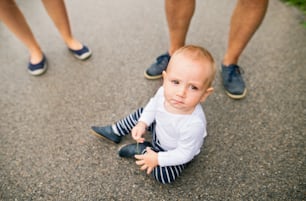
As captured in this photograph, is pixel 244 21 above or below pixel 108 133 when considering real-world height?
above

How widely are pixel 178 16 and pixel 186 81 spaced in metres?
0.54

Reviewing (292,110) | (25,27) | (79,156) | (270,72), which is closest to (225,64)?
(270,72)

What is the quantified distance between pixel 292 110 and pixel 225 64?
15.0 inches

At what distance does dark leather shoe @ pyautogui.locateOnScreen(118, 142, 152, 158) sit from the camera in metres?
1.03

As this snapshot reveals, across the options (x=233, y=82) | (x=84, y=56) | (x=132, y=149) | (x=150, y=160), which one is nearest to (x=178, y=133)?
(x=150, y=160)

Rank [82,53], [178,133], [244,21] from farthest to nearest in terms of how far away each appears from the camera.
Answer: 1. [82,53]
2. [244,21]
3. [178,133]

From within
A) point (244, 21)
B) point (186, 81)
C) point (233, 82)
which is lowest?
point (233, 82)

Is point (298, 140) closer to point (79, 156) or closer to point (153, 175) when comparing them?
point (153, 175)

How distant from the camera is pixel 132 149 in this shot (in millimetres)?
1034

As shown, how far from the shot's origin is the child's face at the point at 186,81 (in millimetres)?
Answer: 771

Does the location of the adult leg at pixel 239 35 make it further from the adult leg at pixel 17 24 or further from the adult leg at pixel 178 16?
the adult leg at pixel 17 24

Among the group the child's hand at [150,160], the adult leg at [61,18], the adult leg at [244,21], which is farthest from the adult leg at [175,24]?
the child's hand at [150,160]

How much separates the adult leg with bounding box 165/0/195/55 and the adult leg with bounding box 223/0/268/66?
204 mm

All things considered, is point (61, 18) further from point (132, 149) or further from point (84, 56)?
point (132, 149)
